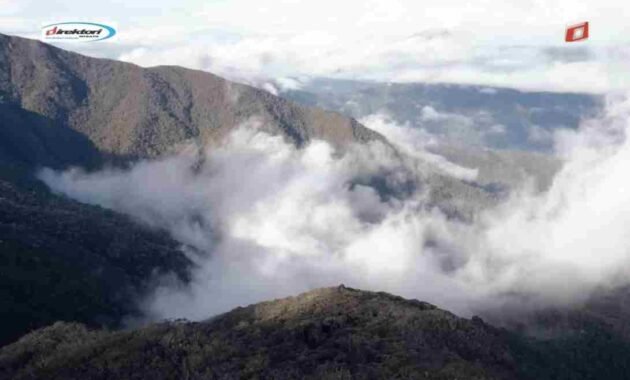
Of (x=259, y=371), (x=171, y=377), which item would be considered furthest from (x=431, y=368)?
(x=171, y=377)

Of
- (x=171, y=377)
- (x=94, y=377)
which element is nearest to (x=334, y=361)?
(x=171, y=377)

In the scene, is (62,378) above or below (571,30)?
below

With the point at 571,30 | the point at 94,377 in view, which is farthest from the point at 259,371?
the point at 571,30

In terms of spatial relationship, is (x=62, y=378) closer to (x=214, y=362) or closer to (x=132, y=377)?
(x=132, y=377)

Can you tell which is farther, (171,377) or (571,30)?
(171,377)

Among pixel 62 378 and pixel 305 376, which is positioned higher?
pixel 305 376

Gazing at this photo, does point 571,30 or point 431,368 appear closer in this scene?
point 571,30

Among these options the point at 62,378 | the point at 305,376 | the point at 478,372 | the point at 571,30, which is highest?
the point at 571,30

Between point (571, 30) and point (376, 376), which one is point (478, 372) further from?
point (571, 30)
